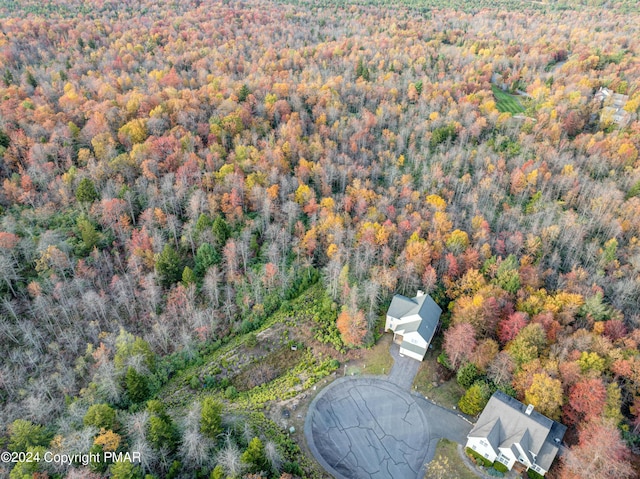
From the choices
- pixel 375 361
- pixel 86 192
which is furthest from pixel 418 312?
pixel 86 192

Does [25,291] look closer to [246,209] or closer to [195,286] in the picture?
[195,286]

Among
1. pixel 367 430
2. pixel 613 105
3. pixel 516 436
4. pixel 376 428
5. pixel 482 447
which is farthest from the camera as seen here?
pixel 613 105

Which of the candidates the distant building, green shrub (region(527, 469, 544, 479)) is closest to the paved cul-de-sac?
green shrub (region(527, 469, 544, 479))

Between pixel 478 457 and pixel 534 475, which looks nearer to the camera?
pixel 534 475

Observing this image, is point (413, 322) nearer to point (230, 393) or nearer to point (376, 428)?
point (376, 428)

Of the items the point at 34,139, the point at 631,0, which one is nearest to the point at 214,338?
the point at 34,139

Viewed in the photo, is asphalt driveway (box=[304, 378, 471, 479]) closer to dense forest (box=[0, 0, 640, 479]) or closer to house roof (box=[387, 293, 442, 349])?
dense forest (box=[0, 0, 640, 479])

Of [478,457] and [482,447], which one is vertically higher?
[482,447]

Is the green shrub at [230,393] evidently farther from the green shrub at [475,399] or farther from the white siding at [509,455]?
the white siding at [509,455]
